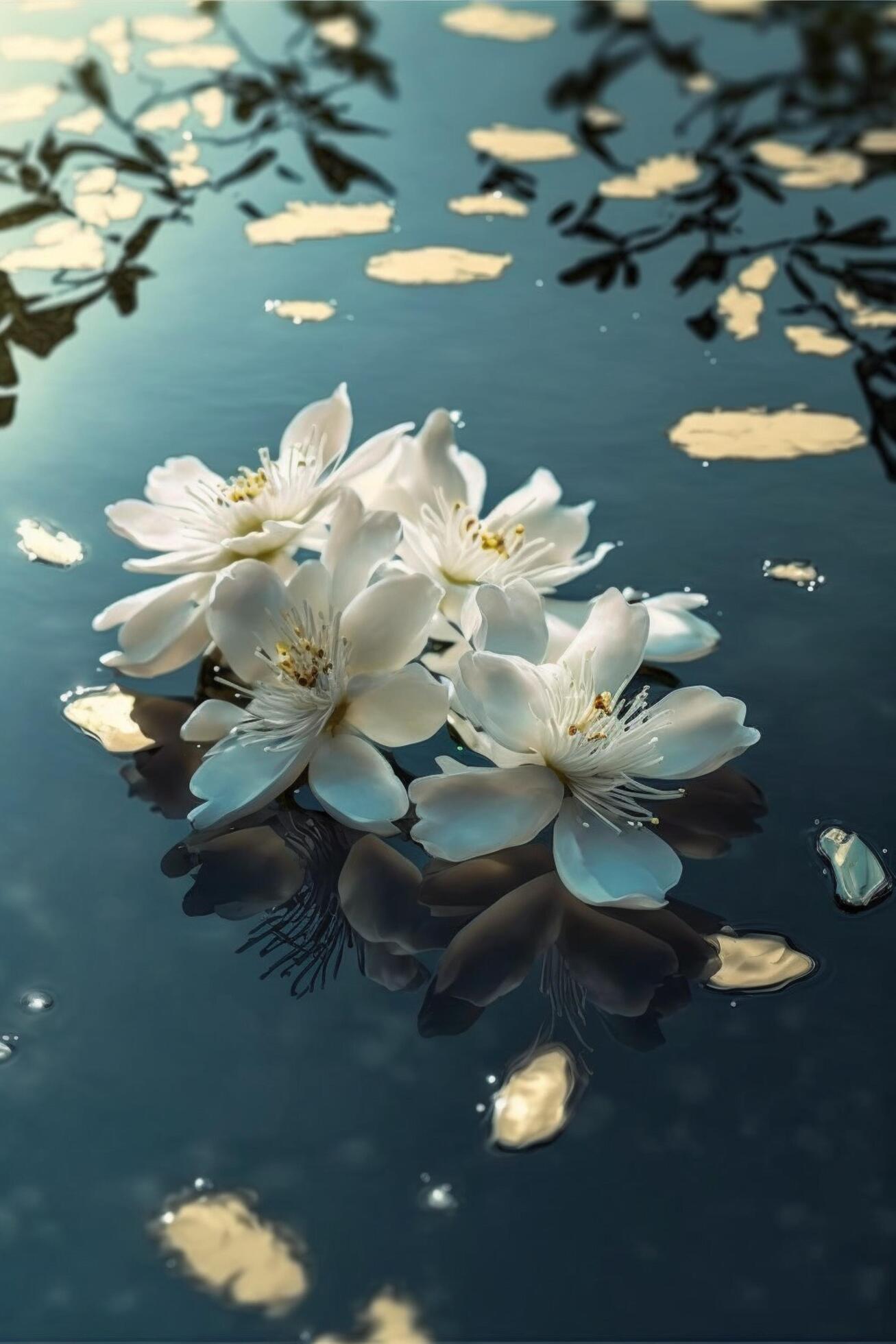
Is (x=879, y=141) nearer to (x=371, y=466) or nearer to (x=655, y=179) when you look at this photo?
(x=655, y=179)

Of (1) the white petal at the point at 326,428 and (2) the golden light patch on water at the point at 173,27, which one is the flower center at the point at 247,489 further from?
(2) the golden light patch on water at the point at 173,27

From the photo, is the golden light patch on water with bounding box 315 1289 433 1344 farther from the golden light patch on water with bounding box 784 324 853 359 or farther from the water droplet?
the golden light patch on water with bounding box 784 324 853 359

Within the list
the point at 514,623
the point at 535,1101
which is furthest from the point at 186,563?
the point at 535,1101

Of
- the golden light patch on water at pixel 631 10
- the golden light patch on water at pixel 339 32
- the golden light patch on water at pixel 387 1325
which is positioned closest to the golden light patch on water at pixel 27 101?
the golden light patch on water at pixel 339 32

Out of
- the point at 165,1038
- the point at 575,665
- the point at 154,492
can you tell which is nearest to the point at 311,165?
the point at 154,492

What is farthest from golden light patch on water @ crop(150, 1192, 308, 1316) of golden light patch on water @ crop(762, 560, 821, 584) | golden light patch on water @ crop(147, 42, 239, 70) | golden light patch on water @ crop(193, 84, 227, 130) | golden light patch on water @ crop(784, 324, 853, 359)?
golden light patch on water @ crop(147, 42, 239, 70)

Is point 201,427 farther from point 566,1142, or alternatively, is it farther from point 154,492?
point 566,1142
